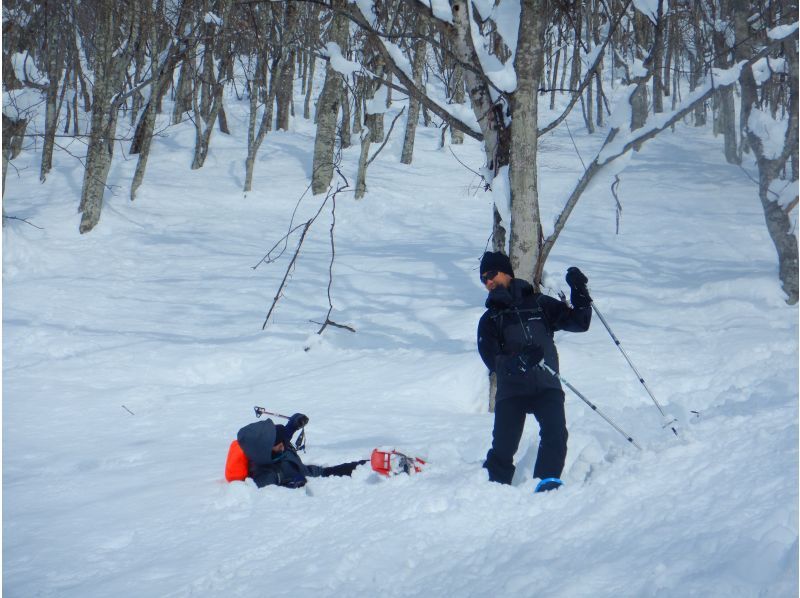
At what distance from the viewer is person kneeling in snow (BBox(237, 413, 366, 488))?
15.1 ft

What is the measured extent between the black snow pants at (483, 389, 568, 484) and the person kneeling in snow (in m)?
1.03

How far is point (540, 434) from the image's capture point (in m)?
4.25

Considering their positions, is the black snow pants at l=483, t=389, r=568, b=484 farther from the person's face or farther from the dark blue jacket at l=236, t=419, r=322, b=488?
the dark blue jacket at l=236, t=419, r=322, b=488

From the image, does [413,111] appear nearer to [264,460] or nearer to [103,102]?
[103,102]

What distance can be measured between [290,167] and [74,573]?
16941 millimetres

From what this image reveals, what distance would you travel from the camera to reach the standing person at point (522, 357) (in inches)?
167

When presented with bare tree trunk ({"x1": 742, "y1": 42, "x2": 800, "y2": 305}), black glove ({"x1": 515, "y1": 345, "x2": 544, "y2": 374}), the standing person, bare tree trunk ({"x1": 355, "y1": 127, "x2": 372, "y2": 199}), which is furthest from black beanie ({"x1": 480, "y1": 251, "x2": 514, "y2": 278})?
bare tree trunk ({"x1": 355, "y1": 127, "x2": 372, "y2": 199})

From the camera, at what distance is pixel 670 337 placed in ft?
27.3

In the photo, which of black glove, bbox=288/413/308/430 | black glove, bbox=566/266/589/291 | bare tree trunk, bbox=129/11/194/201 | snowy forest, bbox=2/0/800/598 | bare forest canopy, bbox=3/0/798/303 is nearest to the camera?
snowy forest, bbox=2/0/800/598

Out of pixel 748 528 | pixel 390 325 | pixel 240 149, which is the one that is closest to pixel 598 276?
pixel 390 325

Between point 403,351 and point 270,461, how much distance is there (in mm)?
3697

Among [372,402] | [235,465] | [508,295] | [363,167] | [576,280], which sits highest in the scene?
[363,167]

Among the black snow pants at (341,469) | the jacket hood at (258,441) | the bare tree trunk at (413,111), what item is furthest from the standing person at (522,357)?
the bare tree trunk at (413,111)

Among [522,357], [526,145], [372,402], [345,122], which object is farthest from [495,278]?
[345,122]
